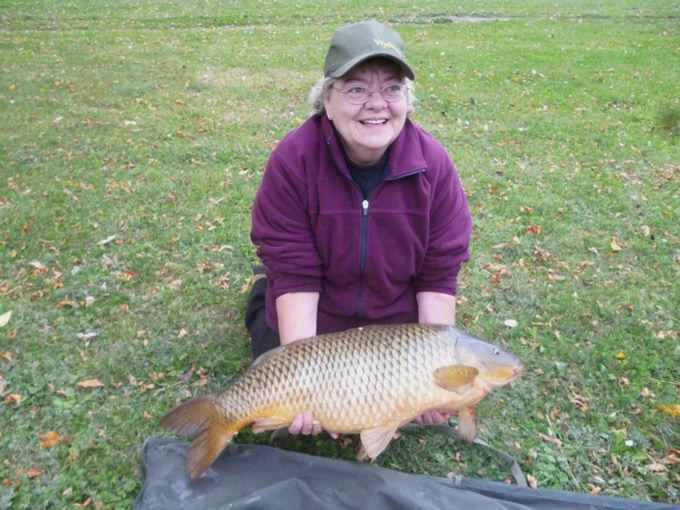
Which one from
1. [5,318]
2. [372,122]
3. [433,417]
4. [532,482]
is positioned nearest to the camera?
[372,122]

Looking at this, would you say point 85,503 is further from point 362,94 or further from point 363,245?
point 362,94

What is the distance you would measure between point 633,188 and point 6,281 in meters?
5.03

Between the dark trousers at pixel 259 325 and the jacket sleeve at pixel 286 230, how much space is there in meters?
0.43

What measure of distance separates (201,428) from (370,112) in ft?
4.38

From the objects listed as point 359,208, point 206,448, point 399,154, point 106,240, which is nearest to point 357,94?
point 399,154

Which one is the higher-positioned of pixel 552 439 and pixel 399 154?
pixel 399 154

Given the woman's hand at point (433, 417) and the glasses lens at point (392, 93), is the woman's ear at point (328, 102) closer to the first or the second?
the glasses lens at point (392, 93)

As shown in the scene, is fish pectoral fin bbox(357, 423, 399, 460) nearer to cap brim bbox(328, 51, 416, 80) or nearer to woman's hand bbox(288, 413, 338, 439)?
woman's hand bbox(288, 413, 338, 439)

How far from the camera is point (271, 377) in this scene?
196cm

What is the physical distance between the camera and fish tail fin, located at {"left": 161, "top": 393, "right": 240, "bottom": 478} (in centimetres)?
204

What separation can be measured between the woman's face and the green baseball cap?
5 centimetres

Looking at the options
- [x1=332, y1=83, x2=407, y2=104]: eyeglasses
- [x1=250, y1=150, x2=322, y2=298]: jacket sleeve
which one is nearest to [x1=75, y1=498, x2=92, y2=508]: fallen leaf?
[x1=250, y1=150, x2=322, y2=298]: jacket sleeve

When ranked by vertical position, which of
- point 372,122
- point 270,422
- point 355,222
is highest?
point 372,122

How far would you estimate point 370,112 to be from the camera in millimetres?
2029
